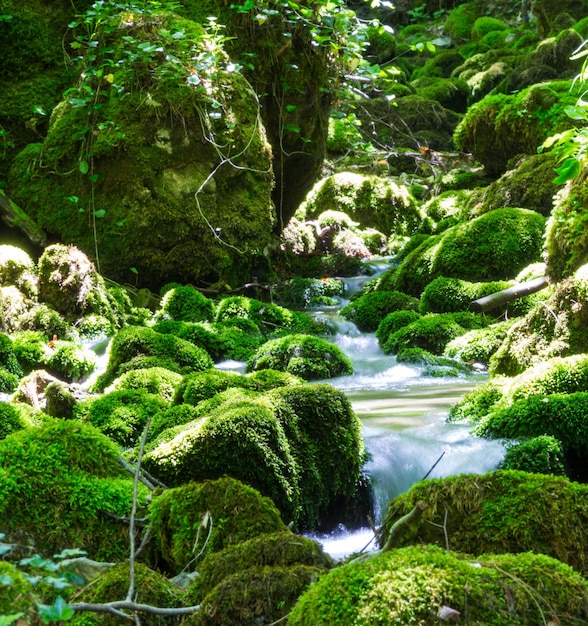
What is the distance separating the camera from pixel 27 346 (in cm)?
685

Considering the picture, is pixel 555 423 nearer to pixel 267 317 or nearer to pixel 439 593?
pixel 439 593

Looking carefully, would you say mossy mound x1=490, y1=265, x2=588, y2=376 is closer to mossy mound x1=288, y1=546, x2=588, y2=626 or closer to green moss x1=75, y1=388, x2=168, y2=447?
green moss x1=75, y1=388, x2=168, y2=447

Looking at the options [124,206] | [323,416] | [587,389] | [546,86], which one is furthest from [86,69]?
[546,86]

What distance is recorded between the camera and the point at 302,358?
7148 mm

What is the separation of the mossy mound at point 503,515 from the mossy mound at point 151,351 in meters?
4.11

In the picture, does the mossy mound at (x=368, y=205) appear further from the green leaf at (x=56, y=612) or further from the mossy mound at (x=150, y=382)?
the green leaf at (x=56, y=612)

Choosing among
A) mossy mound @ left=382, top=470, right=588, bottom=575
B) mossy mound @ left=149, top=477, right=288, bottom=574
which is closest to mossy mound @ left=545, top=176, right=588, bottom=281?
mossy mound @ left=382, top=470, right=588, bottom=575

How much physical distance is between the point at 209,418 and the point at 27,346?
3.73 m

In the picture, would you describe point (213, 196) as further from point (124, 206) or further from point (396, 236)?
point (396, 236)

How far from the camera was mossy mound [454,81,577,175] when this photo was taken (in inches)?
511

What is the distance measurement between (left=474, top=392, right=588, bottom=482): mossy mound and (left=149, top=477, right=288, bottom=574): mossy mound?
82.2 inches

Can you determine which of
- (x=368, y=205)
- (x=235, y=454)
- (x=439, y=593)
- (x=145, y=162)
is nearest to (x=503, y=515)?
(x=439, y=593)

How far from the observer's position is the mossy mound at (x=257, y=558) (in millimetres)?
2377

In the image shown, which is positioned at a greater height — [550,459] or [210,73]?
[210,73]
